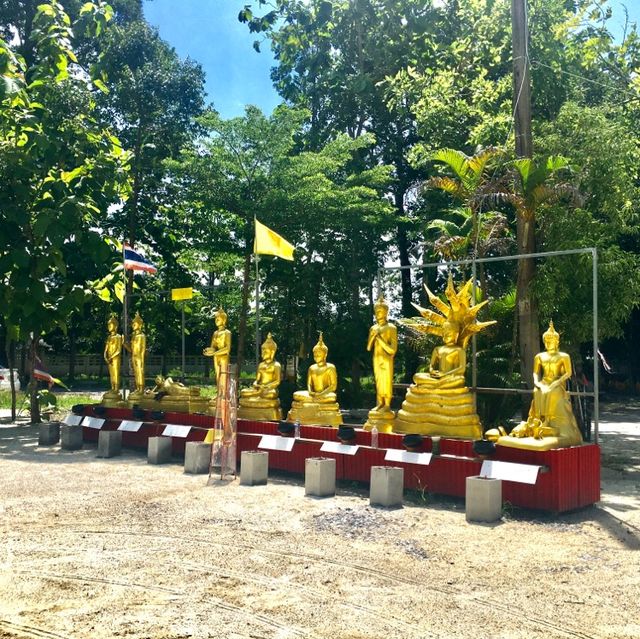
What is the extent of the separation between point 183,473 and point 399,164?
63.3ft

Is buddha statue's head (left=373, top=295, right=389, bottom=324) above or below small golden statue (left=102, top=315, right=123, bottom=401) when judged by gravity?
above

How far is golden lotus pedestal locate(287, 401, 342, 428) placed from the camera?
11305 mm

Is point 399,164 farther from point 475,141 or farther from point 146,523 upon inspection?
point 146,523

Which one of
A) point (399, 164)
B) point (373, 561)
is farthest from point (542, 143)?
point (399, 164)

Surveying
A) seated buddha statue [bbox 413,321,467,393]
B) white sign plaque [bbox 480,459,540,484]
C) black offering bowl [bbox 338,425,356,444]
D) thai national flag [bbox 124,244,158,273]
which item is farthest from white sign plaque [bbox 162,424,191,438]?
white sign plaque [bbox 480,459,540,484]

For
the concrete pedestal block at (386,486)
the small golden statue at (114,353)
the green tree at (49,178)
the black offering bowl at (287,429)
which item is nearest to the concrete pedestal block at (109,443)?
the small golden statue at (114,353)

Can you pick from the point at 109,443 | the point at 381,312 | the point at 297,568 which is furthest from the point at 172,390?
the point at 297,568

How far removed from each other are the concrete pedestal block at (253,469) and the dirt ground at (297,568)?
1.49 ft

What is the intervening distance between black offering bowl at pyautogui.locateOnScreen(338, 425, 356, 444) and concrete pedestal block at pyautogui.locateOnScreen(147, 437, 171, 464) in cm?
329

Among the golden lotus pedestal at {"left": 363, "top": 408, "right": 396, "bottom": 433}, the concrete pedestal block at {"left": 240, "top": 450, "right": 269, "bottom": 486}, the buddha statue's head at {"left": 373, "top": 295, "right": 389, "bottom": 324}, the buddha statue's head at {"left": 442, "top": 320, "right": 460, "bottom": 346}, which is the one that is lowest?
the concrete pedestal block at {"left": 240, "top": 450, "right": 269, "bottom": 486}

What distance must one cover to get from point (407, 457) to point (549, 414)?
1.82m

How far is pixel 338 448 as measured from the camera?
33.3ft

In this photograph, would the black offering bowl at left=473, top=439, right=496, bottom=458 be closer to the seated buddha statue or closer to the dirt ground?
the dirt ground

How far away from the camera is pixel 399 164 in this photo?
1094 inches
